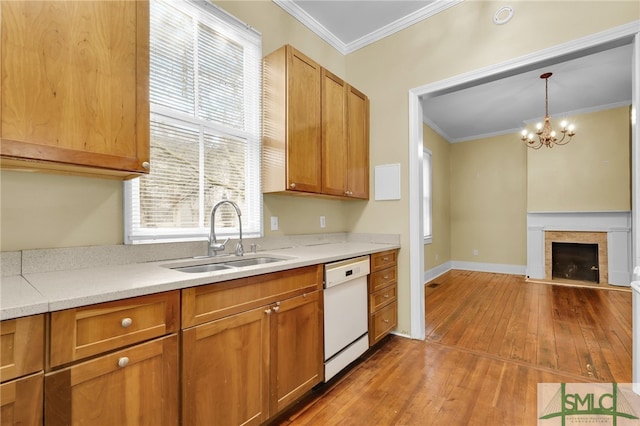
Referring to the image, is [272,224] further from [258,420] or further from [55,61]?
[55,61]

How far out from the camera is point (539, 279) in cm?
517

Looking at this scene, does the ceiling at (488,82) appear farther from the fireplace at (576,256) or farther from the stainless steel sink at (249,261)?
the stainless steel sink at (249,261)

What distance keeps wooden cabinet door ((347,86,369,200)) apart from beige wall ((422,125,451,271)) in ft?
8.37

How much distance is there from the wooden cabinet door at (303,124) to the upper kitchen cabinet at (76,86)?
1025 mm

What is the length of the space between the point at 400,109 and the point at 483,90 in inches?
80.0

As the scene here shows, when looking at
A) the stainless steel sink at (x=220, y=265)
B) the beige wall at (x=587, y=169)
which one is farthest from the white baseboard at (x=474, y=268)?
the stainless steel sink at (x=220, y=265)

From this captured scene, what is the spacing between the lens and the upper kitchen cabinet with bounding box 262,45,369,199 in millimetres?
2184

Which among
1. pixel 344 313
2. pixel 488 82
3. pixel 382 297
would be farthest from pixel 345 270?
pixel 488 82

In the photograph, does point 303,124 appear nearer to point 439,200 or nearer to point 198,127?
point 198,127

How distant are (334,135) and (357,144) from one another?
380 mm

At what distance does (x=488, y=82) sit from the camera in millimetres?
2516

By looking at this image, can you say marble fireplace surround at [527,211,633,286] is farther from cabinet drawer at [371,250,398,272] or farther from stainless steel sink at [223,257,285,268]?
stainless steel sink at [223,257,285,268]

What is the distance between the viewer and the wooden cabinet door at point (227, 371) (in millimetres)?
1182

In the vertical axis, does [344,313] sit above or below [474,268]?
above
